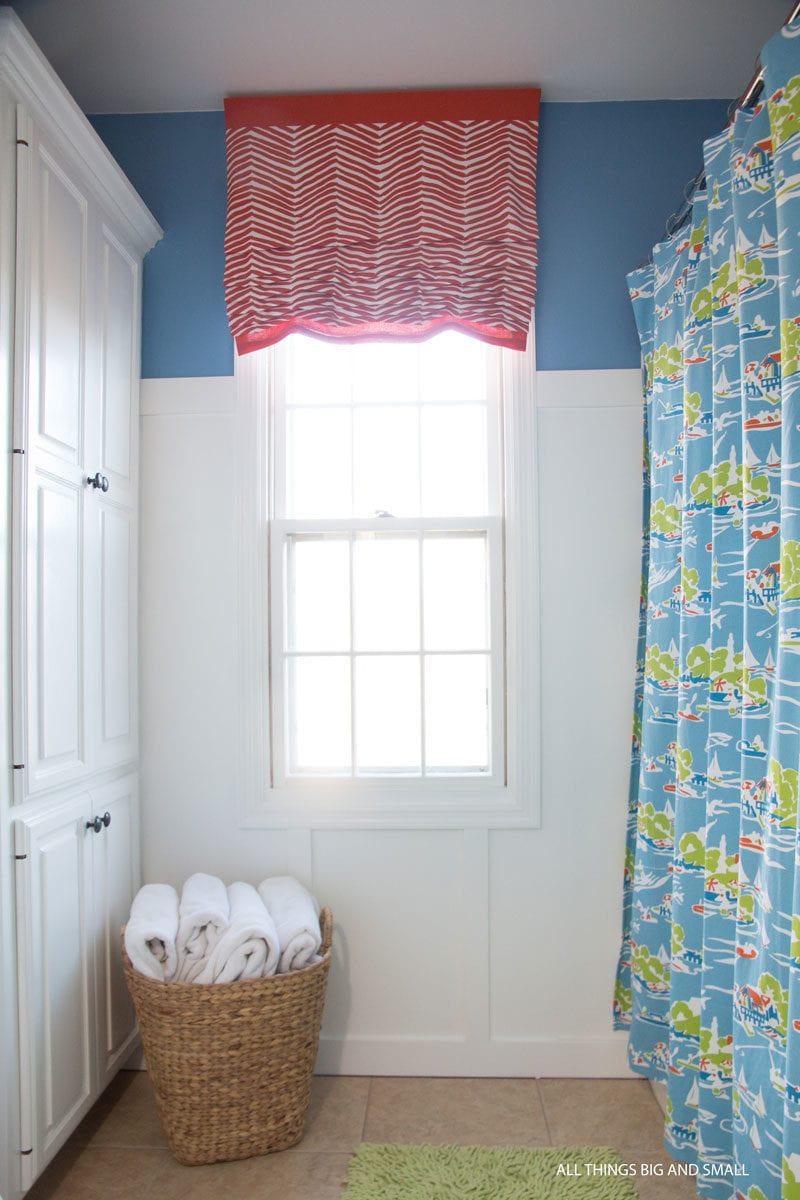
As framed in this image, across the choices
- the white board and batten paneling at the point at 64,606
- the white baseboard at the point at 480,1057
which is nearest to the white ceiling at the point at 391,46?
the white board and batten paneling at the point at 64,606

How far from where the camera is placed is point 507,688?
255cm

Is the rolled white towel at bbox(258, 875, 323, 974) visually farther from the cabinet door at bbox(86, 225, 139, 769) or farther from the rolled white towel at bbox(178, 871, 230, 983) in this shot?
the cabinet door at bbox(86, 225, 139, 769)

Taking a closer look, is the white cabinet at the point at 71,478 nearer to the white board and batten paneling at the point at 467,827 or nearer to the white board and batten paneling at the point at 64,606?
the white board and batten paneling at the point at 64,606

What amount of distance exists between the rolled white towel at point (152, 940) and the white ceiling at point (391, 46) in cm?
221

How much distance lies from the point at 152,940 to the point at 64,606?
0.81 metres

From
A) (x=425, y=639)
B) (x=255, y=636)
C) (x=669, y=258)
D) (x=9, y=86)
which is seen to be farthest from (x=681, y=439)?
(x=9, y=86)

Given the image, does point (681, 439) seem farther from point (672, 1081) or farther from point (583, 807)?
point (672, 1081)

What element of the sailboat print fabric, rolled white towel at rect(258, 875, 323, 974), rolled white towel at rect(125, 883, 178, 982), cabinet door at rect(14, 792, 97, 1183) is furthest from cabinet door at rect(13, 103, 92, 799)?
the sailboat print fabric

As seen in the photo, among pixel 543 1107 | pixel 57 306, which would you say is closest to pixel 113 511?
pixel 57 306

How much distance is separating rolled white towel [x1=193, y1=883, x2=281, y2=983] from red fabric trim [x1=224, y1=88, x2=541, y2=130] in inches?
85.0

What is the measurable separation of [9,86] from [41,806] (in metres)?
1.46

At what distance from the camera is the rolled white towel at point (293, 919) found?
2.14 meters

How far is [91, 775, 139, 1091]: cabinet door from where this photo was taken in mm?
2182

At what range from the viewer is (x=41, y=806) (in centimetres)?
189
